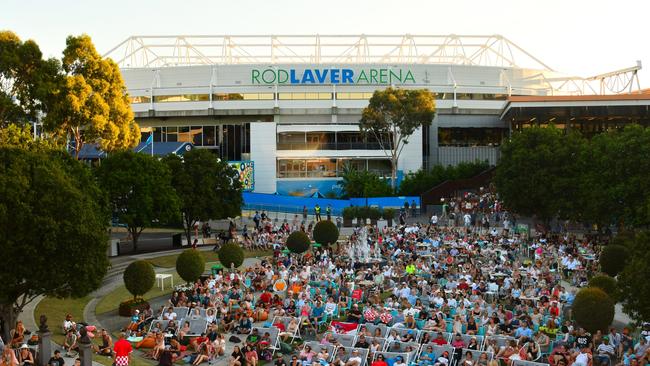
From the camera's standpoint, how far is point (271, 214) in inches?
2263

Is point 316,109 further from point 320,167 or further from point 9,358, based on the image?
point 9,358

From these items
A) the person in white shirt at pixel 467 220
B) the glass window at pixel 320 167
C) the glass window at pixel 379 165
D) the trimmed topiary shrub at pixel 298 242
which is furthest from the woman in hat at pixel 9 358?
the glass window at pixel 379 165

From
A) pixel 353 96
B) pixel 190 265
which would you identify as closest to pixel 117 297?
pixel 190 265

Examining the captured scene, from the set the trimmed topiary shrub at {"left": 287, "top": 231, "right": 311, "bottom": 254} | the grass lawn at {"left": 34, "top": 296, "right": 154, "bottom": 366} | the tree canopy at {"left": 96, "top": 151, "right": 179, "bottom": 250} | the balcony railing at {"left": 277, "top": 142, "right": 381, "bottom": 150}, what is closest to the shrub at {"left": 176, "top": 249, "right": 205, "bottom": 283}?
the grass lawn at {"left": 34, "top": 296, "right": 154, "bottom": 366}

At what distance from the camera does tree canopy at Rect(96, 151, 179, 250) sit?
36.5 metres

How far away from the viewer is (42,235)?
19.5 meters

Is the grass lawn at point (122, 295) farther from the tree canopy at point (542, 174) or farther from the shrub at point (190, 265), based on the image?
the tree canopy at point (542, 174)

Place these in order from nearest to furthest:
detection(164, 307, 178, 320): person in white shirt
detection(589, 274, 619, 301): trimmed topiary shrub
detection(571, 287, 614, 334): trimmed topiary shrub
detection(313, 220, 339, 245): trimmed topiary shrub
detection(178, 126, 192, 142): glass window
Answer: detection(571, 287, 614, 334): trimmed topiary shrub < detection(164, 307, 178, 320): person in white shirt < detection(589, 274, 619, 301): trimmed topiary shrub < detection(313, 220, 339, 245): trimmed topiary shrub < detection(178, 126, 192, 142): glass window

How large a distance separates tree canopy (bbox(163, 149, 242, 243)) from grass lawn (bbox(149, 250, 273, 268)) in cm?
296

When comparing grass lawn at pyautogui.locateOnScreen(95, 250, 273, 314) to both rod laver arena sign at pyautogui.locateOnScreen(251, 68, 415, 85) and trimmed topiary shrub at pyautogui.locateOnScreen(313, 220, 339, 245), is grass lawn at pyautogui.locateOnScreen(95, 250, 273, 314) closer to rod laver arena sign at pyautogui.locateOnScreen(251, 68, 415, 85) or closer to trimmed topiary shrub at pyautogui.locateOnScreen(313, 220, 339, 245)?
trimmed topiary shrub at pyautogui.locateOnScreen(313, 220, 339, 245)

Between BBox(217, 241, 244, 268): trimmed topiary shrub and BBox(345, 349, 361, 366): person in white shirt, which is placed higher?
BBox(217, 241, 244, 268): trimmed topiary shrub

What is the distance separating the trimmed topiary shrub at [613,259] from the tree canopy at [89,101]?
25766mm

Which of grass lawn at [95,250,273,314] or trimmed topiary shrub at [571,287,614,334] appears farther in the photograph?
grass lawn at [95,250,273,314]

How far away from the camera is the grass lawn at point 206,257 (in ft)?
117
